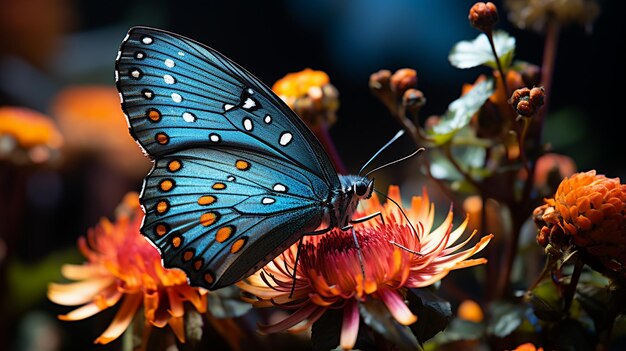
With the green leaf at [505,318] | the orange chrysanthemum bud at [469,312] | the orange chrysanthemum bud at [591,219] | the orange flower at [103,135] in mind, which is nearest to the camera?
the orange chrysanthemum bud at [591,219]

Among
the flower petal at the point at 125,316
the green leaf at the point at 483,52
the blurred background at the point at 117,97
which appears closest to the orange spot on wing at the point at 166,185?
the flower petal at the point at 125,316

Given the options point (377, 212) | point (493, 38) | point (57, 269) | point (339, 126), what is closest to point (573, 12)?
point (493, 38)

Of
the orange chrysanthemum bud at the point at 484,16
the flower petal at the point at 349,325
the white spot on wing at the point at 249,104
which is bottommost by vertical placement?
the flower petal at the point at 349,325

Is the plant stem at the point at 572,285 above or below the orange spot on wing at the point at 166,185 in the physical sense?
below

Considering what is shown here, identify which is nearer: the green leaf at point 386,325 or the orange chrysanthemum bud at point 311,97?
the green leaf at point 386,325

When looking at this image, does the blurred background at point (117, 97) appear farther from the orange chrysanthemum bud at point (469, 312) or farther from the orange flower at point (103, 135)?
the orange chrysanthemum bud at point (469, 312)

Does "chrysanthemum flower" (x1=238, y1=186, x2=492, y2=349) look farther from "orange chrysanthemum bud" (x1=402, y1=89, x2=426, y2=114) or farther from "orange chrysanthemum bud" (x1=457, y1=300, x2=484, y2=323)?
"orange chrysanthemum bud" (x1=457, y1=300, x2=484, y2=323)

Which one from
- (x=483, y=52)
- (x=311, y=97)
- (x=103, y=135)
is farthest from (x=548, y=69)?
(x=103, y=135)
